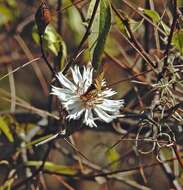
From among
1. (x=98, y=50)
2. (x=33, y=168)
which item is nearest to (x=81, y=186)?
(x=33, y=168)

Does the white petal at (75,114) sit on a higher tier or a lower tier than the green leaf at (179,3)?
lower

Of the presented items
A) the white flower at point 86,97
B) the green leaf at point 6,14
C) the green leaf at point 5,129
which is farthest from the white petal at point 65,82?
the green leaf at point 6,14

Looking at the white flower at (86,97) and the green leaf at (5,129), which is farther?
the green leaf at (5,129)

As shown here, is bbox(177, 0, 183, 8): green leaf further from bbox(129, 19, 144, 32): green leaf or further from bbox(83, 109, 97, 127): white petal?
bbox(83, 109, 97, 127): white petal

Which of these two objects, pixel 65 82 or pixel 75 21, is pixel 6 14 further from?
pixel 65 82

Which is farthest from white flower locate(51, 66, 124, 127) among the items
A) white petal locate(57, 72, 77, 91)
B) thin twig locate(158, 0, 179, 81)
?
thin twig locate(158, 0, 179, 81)

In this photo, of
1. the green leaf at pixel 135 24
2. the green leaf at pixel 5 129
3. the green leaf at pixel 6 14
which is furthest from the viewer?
the green leaf at pixel 6 14

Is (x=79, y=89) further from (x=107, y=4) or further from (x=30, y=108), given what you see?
(x=30, y=108)

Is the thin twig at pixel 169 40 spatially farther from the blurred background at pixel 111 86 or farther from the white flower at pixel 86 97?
the white flower at pixel 86 97

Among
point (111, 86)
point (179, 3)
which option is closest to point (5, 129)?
point (111, 86)
